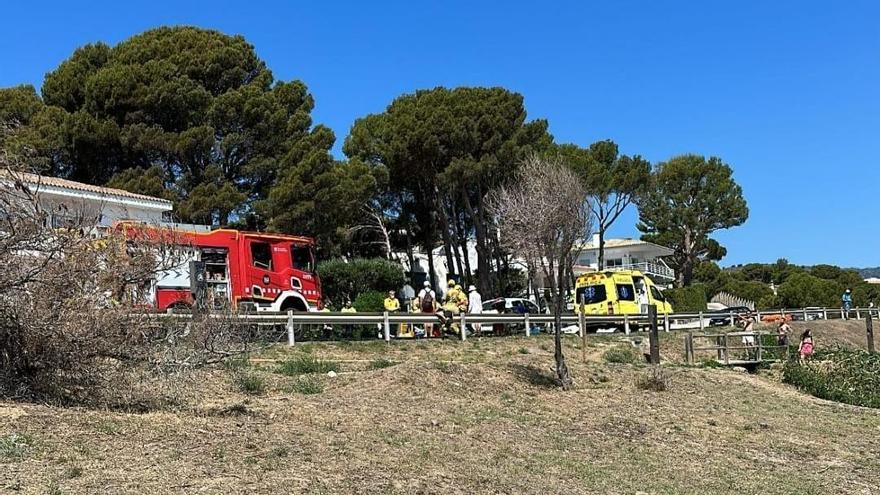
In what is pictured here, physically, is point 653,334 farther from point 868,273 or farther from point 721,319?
point 868,273

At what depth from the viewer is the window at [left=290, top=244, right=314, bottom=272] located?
76.3 feet

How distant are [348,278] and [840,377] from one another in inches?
754

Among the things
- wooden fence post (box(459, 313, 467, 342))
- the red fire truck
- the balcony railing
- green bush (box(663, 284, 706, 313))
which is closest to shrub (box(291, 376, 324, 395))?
the red fire truck

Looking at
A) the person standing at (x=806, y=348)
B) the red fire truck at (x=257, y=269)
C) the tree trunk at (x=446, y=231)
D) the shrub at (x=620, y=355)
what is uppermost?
the tree trunk at (x=446, y=231)

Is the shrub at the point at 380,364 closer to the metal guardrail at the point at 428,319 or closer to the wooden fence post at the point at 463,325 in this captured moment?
the metal guardrail at the point at 428,319

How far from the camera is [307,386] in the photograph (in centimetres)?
1370

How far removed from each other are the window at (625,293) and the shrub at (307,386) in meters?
19.0

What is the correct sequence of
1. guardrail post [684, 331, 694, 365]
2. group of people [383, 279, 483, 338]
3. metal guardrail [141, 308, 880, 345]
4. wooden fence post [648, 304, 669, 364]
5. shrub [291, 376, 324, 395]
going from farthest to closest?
1. guardrail post [684, 331, 694, 365]
2. group of people [383, 279, 483, 338]
3. wooden fence post [648, 304, 669, 364]
4. metal guardrail [141, 308, 880, 345]
5. shrub [291, 376, 324, 395]

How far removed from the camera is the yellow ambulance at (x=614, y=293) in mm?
31078

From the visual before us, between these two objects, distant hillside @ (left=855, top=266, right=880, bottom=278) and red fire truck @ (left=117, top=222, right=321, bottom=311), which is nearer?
red fire truck @ (left=117, top=222, right=321, bottom=311)

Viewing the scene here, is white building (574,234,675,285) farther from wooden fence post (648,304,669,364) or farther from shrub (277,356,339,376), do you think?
shrub (277,356,339,376)

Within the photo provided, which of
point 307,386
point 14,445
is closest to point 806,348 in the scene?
point 307,386

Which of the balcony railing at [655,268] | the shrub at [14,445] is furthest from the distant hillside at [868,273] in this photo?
the shrub at [14,445]

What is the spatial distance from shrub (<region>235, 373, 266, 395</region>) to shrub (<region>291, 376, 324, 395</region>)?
537 mm
